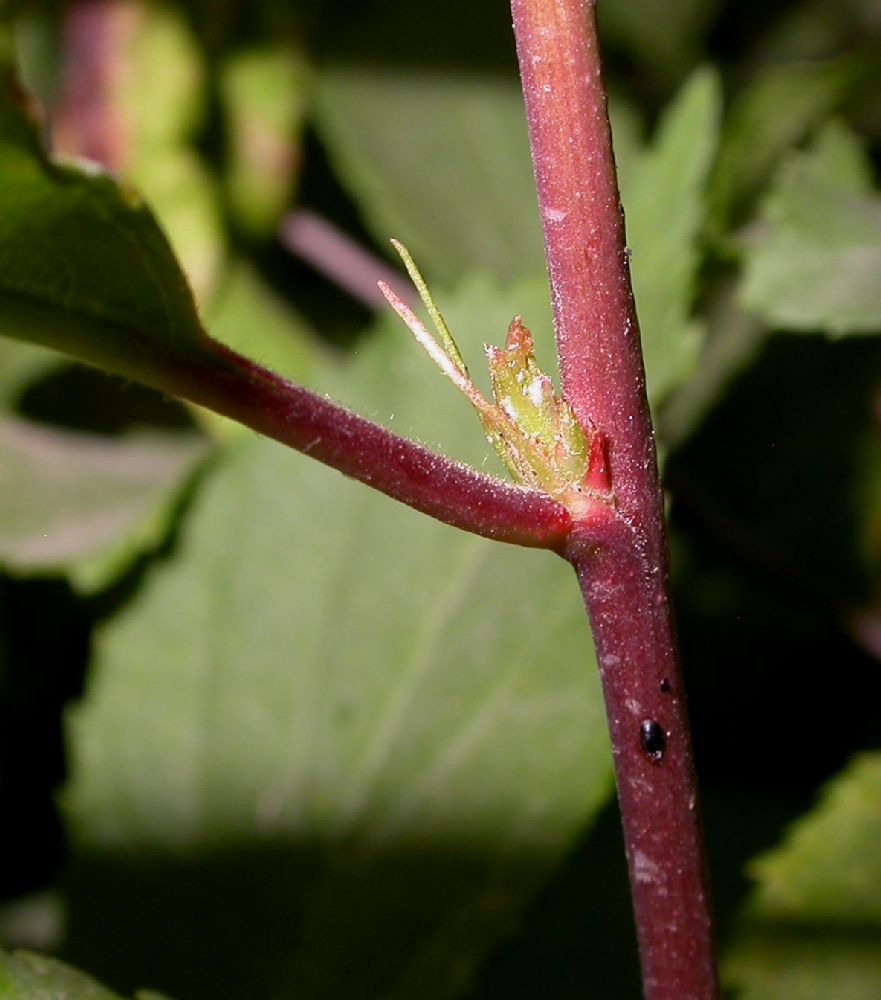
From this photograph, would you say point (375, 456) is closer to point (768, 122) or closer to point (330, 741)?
point (330, 741)

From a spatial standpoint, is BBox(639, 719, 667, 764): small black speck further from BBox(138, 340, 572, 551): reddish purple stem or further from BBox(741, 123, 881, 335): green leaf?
BBox(741, 123, 881, 335): green leaf

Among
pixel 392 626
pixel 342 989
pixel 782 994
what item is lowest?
pixel 342 989

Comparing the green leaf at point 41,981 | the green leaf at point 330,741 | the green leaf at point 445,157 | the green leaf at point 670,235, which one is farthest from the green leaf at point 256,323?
the green leaf at point 41,981

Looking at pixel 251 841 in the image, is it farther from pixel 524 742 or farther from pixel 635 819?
pixel 635 819

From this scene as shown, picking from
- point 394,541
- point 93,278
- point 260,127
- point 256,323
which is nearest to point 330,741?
point 394,541

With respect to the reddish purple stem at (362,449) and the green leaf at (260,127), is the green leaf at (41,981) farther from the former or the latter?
the green leaf at (260,127)

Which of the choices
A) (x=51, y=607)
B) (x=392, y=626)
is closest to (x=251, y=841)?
(x=392, y=626)
